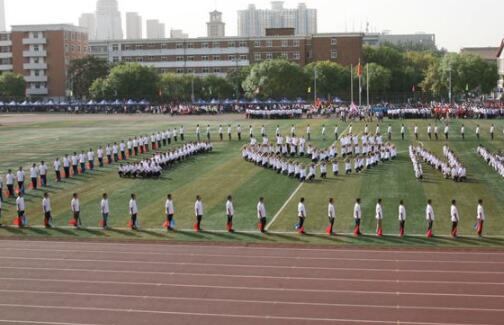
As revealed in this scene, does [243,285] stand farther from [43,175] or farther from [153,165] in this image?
[43,175]

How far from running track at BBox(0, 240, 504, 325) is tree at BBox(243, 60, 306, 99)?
245ft

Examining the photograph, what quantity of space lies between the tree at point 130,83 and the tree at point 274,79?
1448 centimetres

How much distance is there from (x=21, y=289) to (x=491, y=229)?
14.7 metres

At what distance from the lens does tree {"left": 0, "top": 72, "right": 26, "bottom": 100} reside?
11125 cm

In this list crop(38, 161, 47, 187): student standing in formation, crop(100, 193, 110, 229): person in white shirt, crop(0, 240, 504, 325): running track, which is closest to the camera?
crop(0, 240, 504, 325): running track

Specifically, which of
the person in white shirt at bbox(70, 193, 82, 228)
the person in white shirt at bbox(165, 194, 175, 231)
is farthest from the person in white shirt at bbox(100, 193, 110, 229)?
the person in white shirt at bbox(165, 194, 175, 231)

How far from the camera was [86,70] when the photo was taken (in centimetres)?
11650

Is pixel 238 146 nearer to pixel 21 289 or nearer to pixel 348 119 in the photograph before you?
pixel 348 119

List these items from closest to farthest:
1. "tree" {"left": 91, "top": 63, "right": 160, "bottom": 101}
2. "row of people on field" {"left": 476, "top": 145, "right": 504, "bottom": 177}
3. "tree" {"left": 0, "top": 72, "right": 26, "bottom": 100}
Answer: "row of people on field" {"left": 476, "top": 145, "right": 504, "bottom": 177} < "tree" {"left": 91, "top": 63, "right": 160, "bottom": 101} < "tree" {"left": 0, "top": 72, "right": 26, "bottom": 100}

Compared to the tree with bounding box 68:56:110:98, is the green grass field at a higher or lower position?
lower

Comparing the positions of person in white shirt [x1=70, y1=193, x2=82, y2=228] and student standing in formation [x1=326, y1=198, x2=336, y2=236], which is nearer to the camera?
student standing in formation [x1=326, y1=198, x2=336, y2=236]

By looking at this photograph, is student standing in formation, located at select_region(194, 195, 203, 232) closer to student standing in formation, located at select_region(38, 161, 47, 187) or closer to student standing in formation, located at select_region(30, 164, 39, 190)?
student standing in formation, located at select_region(30, 164, 39, 190)

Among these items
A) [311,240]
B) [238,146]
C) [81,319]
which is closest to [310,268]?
[311,240]

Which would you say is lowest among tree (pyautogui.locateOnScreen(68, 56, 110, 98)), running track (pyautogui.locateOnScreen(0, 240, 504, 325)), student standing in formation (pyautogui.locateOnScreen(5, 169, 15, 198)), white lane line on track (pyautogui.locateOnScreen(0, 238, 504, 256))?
running track (pyautogui.locateOnScreen(0, 240, 504, 325))
